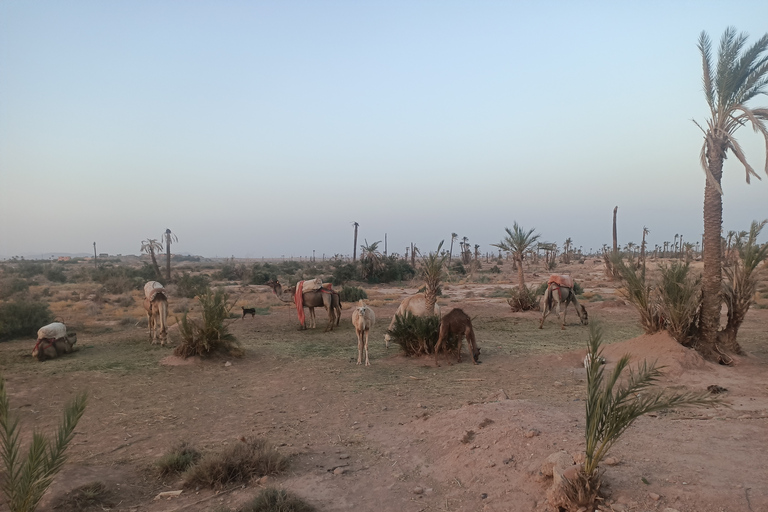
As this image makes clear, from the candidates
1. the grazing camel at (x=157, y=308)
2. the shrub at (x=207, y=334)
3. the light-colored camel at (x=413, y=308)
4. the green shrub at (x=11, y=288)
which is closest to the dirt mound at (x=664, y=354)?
the light-colored camel at (x=413, y=308)

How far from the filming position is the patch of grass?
407cm

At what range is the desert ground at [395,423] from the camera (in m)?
4.11

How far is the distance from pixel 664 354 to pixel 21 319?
1739cm

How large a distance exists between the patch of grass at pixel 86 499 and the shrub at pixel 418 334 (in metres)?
7.06

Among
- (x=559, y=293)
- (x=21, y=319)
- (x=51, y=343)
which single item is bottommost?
(x=51, y=343)

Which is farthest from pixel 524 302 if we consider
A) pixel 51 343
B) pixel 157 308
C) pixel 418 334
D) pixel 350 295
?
pixel 51 343

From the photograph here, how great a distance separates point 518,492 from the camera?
4.08m

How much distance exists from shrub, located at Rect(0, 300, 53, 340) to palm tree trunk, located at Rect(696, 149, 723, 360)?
703 inches

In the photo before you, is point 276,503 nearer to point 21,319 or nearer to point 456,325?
point 456,325

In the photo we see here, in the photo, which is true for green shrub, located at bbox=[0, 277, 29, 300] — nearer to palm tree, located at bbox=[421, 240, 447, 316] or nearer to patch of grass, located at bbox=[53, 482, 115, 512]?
palm tree, located at bbox=[421, 240, 447, 316]

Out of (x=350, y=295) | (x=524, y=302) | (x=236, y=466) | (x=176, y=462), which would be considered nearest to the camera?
(x=236, y=466)

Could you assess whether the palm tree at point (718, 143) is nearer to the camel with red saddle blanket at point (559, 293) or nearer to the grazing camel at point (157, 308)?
the camel with red saddle blanket at point (559, 293)

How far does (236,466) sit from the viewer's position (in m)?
4.73

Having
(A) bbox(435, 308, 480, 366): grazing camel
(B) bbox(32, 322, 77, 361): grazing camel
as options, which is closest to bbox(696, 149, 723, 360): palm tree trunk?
(A) bbox(435, 308, 480, 366): grazing camel
